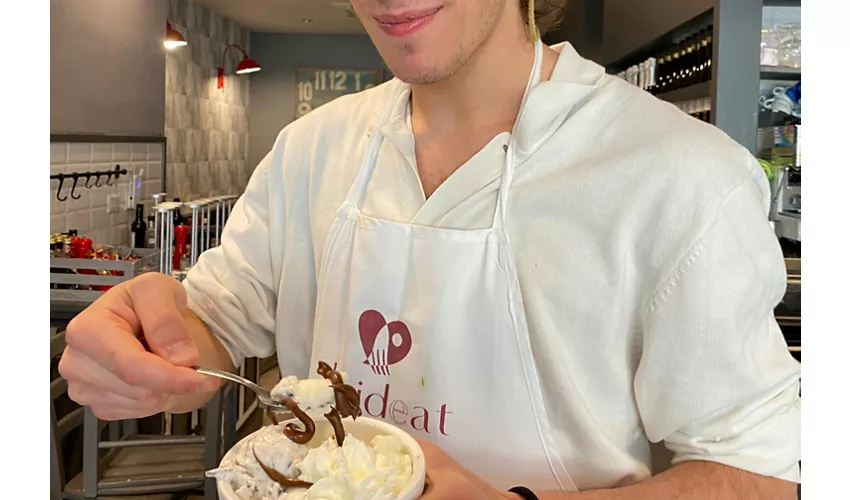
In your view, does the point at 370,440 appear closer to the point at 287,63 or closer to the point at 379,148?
the point at 379,148

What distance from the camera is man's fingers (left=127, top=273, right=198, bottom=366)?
842 mm

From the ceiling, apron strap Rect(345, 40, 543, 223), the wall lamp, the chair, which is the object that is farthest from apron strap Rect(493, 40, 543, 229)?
the wall lamp

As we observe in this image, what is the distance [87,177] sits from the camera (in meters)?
3.70

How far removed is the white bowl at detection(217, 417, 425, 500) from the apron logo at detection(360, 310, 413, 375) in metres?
0.20

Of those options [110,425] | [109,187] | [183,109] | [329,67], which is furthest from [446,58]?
[329,67]

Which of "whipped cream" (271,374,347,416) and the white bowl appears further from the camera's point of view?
"whipped cream" (271,374,347,416)

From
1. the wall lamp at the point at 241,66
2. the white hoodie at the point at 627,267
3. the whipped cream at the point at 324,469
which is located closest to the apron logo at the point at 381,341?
the white hoodie at the point at 627,267

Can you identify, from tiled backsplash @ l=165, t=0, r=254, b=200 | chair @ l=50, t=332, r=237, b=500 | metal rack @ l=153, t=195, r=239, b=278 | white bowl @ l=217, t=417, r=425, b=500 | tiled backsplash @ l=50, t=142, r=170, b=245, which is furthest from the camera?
tiled backsplash @ l=165, t=0, r=254, b=200

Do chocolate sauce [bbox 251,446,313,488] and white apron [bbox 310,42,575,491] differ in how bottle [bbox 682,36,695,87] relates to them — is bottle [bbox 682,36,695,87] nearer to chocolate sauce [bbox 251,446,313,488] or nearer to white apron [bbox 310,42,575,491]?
white apron [bbox 310,42,575,491]

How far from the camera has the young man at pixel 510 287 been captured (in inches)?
33.2

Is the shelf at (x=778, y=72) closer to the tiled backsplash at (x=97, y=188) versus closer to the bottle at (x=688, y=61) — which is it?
the bottle at (x=688, y=61)

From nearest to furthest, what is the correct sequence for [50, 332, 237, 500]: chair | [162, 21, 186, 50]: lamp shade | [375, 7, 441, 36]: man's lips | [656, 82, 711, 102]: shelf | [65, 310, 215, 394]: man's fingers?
[65, 310, 215, 394]: man's fingers
[375, 7, 441, 36]: man's lips
[50, 332, 237, 500]: chair
[656, 82, 711, 102]: shelf
[162, 21, 186, 50]: lamp shade

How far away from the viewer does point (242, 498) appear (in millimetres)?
689

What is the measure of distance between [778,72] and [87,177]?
313 cm
